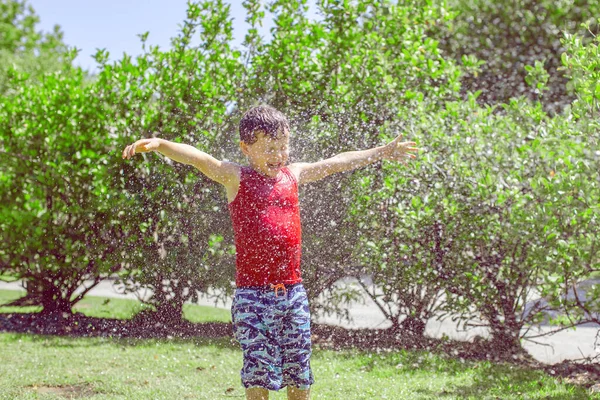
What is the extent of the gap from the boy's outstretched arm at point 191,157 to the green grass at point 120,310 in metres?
3.94

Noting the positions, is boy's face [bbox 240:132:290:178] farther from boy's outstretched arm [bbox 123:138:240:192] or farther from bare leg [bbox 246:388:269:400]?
bare leg [bbox 246:388:269:400]

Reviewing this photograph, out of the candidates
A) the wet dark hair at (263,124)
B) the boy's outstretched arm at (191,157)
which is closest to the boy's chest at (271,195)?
the boy's outstretched arm at (191,157)

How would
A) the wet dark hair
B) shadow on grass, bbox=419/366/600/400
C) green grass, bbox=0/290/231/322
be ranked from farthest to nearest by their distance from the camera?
1. green grass, bbox=0/290/231/322
2. shadow on grass, bbox=419/366/600/400
3. the wet dark hair

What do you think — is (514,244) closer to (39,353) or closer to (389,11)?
(389,11)

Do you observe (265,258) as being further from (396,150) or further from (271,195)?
(396,150)

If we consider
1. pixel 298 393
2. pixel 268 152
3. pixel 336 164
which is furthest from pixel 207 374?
pixel 268 152

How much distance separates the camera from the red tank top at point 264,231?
3.29m

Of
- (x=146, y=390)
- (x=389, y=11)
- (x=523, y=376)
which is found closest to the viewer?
(x=146, y=390)

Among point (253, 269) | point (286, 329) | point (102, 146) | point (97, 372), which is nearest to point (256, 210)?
point (253, 269)

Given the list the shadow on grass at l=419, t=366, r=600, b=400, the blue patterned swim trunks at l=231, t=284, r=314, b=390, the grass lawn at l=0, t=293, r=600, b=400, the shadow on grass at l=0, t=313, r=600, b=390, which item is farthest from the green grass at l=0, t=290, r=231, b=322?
the blue patterned swim trunks at l=231, t=284, r=314, b=390

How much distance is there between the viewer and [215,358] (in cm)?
559

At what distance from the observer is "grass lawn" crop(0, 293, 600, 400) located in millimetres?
4469

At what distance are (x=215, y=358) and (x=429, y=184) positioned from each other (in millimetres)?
2173

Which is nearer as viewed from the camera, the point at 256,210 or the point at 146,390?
the point at 256,210
